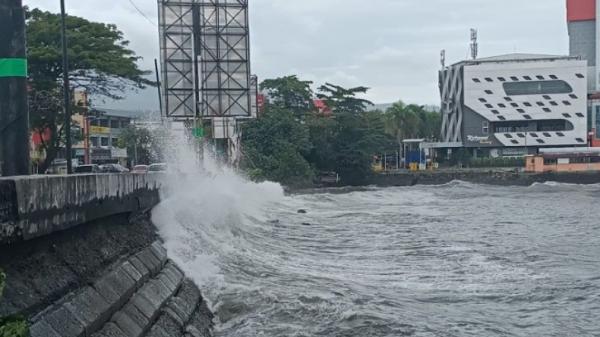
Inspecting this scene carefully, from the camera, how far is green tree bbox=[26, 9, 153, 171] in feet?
81.0

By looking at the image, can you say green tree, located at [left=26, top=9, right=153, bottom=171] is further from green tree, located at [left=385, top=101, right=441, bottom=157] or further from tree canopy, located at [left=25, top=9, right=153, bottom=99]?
green tree, located at [left=385, top=101, right=441, bottom=157]

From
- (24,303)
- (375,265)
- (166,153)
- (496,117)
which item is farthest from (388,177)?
(24,303)

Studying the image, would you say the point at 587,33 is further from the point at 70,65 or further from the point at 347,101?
the point at 70,65

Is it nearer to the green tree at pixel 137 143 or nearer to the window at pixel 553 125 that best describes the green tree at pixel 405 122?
the window at pixel 553 125

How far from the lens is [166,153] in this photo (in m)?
34.2

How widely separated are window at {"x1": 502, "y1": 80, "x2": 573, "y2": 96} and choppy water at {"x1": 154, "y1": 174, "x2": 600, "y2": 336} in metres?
51.1

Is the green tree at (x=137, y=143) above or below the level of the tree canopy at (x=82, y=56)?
→ below

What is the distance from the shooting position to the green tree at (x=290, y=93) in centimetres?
6994

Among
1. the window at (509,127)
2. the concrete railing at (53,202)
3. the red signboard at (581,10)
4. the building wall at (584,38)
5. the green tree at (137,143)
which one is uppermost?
the red signboard at (581,10)

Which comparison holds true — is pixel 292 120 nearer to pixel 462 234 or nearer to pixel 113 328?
pixel 462 234

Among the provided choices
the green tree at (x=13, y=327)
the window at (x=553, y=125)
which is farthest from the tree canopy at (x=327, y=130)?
the green tree at (x=13, y=327)

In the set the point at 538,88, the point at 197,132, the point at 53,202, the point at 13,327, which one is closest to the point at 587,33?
the point at 538,88

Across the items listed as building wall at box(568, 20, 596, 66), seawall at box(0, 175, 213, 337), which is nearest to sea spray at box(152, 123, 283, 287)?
seawall at box(0, 175, 213, 337)

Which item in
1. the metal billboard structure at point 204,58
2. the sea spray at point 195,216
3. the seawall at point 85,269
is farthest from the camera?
the metal billboard structure at point 204,58
